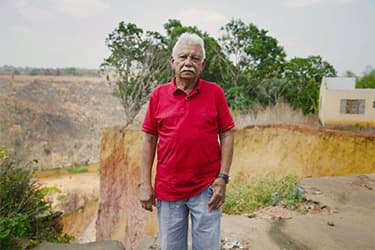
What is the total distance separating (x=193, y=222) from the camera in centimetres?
184

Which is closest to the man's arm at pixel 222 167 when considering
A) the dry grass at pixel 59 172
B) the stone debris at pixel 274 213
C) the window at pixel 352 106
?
the stone debris at pixel 274 213

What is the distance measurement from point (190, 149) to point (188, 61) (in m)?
0.44

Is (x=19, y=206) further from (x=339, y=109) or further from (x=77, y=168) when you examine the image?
(x=77, y=168)

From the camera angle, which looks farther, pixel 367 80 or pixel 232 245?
Result: pixel 367 80

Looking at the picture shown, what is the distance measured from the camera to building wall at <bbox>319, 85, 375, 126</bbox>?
9.40 meters

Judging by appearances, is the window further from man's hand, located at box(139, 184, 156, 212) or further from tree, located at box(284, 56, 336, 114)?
man's hand, located at box(139, 184, 156, 212)

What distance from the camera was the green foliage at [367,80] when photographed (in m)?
12.3

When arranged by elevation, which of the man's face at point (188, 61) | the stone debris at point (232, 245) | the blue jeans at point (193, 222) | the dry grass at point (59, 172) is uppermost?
the man's face at point (188, 61)

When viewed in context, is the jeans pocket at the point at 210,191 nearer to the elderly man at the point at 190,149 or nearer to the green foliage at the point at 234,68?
the elderly man at the point at 190,149

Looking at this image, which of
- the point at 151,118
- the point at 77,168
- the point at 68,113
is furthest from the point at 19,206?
the point at 77,168

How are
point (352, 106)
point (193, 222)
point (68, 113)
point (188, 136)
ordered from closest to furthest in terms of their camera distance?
point (188, 136)
point (193, 222)
point (352, 106)
point (68, 113)

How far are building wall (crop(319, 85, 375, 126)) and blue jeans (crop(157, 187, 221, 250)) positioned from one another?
8.61 m

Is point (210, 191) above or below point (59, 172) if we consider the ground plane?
Answer: above

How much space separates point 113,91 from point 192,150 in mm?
10384
